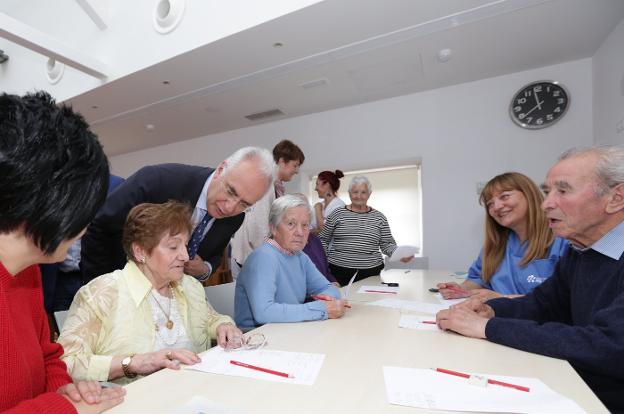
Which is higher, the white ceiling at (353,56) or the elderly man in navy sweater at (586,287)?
the white ceiling at (353,56)

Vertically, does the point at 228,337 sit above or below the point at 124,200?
below

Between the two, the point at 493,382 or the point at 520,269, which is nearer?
the point at 493,382

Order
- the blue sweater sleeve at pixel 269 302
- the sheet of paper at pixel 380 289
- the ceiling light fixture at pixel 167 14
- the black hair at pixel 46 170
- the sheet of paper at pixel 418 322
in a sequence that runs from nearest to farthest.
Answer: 1. the black hair at pixel 46 170
2. the sheet of paper at pixel 418 322
3. the blue sweater sleeve at pixel 269 302
4. the sheet of paper at pixel 380 289
5. the ceiling light fixture at pixel 167 14

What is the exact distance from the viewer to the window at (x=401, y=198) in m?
4.41

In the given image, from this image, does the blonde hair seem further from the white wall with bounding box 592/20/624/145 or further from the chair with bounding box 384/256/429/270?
the chair with bounding box 384/256/429/270

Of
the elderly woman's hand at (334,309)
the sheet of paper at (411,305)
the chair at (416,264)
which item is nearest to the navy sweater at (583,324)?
the sheet of paper at (411,305)

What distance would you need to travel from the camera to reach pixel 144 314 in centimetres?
114

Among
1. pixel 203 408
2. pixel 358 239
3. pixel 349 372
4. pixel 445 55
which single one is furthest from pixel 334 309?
pixel 445 55

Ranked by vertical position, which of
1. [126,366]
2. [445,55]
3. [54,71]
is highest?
[54,71]

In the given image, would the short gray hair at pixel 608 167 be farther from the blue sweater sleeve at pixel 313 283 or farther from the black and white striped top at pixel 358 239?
the black and white striped top at pixel 358 239

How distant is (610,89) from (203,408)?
3827 mm

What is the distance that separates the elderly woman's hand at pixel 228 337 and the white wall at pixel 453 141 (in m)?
3.28

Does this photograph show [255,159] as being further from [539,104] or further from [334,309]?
[539,104]

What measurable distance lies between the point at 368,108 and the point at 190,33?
2.26 metres
